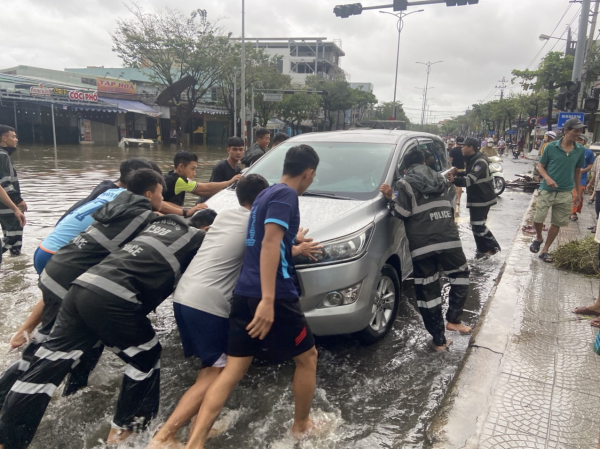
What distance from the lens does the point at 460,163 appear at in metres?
9.54

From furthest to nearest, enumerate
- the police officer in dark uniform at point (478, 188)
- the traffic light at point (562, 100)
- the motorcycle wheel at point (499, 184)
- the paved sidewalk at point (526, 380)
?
the motorcycle wheel at point (499, 184), the traffic light at point (562, 100), the police officer in dark uniform at point (478, 188), the paved sidewalk at point (526, 380)

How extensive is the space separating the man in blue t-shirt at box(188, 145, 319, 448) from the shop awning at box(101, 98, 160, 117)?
3575cm

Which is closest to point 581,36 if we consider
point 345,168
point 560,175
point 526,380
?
point 560,175

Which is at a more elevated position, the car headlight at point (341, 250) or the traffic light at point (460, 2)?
the traffic light at point (460, 2)

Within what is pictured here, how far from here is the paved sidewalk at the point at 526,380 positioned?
255cm

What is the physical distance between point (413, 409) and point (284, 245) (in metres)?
1.48

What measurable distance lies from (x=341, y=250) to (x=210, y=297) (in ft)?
3.67

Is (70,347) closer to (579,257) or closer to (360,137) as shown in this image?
(360,137)

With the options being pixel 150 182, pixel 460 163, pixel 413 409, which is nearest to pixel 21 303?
pixel 150 182

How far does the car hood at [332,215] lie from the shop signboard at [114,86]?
37454mm

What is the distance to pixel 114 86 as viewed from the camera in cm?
3744

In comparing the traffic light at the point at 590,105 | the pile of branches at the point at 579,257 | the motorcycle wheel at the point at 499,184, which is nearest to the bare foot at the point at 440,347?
the pile of branches at the point at 579,257

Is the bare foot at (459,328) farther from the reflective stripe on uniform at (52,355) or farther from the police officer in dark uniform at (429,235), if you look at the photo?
the reflective stripe on uniform at (52,355)

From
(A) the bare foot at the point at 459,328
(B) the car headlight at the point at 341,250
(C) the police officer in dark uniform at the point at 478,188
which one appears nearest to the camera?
(B) the car headlight at the point at 341,250
